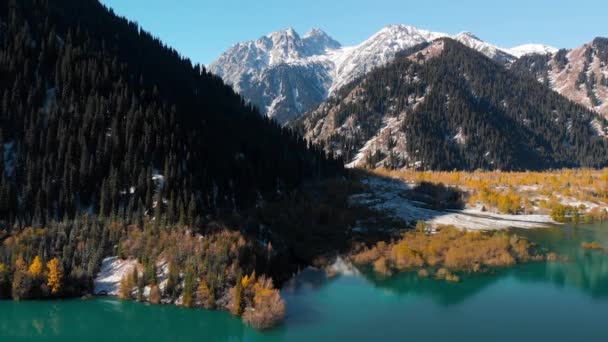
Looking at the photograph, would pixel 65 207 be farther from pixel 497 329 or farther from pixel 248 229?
pixel 497 329

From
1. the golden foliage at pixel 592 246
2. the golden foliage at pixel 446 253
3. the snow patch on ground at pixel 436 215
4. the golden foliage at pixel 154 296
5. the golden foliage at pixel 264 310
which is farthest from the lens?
the snow patch on ground at pixel 436 215

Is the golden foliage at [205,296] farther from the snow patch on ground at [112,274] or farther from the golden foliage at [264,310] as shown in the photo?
the snow patch on ground at [112,274]

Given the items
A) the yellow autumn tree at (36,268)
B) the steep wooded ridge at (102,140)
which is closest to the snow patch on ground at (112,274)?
the yellow autumn tree at (36,268)

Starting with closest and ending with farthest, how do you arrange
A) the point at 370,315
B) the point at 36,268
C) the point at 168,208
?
the point at 370,315 < the point at 36,268 < the point at 168,208

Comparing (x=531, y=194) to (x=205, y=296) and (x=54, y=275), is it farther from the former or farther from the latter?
(x=54, y=275)

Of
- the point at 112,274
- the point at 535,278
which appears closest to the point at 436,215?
the point at 535,278
